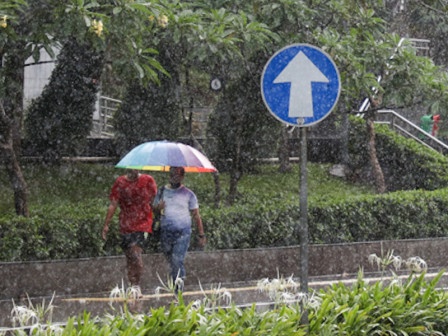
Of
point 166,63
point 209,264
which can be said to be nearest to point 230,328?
point 209,264

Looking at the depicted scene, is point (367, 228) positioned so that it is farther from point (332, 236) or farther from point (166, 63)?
point (166, 63)

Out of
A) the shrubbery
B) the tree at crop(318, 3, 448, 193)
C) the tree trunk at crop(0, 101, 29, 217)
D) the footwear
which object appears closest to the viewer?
the shrubbery

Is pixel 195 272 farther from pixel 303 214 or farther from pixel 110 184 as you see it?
pixel 110 184

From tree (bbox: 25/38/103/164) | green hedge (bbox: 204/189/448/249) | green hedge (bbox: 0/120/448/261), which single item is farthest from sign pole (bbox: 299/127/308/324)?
tree (bbox: 25/38/103/164)

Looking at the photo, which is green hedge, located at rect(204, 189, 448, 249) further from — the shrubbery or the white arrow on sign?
the white arrow on sign

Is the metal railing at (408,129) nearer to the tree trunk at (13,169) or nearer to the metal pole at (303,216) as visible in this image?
the tree trunk at (13,169)

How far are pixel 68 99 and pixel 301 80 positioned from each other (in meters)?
13.1

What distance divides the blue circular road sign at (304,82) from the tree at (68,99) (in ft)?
41.0

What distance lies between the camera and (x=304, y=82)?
6246 mm

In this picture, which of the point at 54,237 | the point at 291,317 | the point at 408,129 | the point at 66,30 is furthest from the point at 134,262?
the point at 408,129

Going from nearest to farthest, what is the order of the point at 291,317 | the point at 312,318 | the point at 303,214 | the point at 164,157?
the point at 291,317
the point at 312,318
the point at 303,214
the point at 164,157

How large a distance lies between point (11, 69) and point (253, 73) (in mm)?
5473

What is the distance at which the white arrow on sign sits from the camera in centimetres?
623

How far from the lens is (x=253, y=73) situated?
15.2 meters
